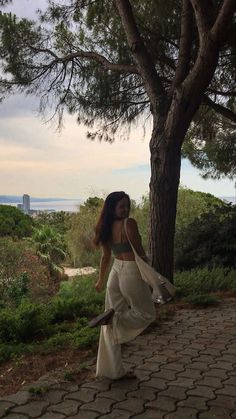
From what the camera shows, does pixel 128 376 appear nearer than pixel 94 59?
Yes

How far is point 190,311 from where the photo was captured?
717cm

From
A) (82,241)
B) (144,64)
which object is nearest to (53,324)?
(144,64)

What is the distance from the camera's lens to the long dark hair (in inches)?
165

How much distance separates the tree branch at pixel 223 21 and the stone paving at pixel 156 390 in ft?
12.9

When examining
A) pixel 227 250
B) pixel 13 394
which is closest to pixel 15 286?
pixel 227 250

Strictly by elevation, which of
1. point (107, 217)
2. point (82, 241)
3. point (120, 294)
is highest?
point (107, 217)

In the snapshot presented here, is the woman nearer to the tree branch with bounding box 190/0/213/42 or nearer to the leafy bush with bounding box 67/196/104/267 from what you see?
the tree branch with bounding box 190/0/213/42

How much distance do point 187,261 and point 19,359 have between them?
650 cm

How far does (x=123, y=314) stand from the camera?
412cm

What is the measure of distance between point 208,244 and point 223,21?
5.14 meters

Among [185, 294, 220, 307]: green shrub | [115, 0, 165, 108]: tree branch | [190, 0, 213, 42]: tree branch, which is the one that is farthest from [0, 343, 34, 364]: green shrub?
[190, 0, 213, 42]: tree branch

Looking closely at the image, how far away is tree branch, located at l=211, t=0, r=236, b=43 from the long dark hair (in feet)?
11.9

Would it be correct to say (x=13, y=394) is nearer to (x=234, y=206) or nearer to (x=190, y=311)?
(x=190, y=311)

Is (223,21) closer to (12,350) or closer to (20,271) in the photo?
(12,350)
